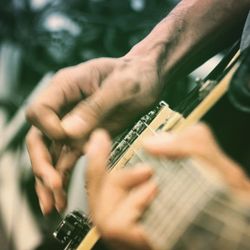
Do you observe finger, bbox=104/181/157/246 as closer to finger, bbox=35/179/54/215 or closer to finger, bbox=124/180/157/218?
finger, bbox=124/180/157/218

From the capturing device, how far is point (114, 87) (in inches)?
31.2

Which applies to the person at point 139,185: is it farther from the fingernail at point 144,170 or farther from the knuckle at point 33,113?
the knuckle at point 33,113

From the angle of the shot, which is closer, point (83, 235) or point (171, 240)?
point (171, 240)

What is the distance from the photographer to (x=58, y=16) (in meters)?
1.63

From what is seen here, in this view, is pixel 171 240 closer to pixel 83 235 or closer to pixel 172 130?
pixel 172 130

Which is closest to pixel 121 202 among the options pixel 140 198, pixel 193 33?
pixel 140 198

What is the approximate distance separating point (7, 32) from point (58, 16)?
0.87 ft

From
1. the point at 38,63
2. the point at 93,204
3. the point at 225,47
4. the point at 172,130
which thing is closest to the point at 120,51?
the point at 225,47

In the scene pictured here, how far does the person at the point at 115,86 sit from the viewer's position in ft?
2.52

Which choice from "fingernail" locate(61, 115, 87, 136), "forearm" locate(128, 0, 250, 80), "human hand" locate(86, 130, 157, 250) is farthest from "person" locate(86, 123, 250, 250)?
"forearm" locate(128, 0, 250, 80)

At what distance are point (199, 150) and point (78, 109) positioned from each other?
37 centimetres

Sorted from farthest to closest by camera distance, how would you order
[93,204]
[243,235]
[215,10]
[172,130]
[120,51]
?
[120,51] < [215,10] < [172,130] < [93,204] < [243,235]

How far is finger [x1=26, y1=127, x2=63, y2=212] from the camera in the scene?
30.1 inches

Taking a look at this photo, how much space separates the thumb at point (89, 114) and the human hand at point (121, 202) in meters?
0.24
